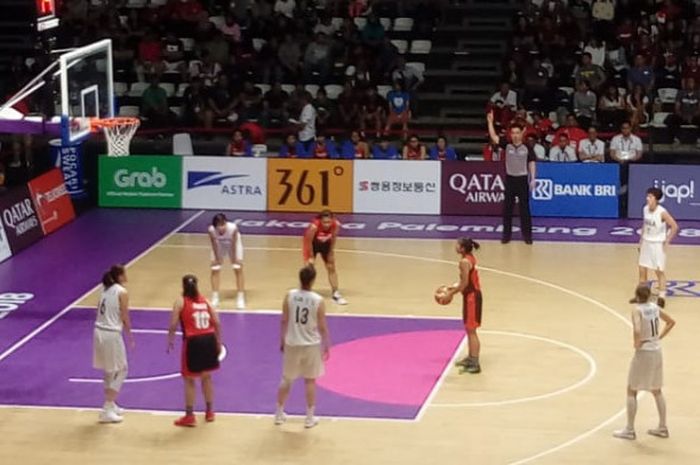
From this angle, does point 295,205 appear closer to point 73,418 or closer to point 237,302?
point 237,302

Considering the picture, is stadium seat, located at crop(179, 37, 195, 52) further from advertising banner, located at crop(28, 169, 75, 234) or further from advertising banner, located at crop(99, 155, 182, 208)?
advertising banner, located at crop(28, 169, 75, 234)

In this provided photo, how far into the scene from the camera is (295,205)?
94.5ft

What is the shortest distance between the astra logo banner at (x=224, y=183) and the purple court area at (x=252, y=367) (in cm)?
793

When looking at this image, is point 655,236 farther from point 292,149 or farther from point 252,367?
point 292,149

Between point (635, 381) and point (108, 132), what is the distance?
10354mm

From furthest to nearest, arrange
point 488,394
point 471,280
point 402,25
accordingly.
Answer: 1. point 402,25
2. point 471,280
3. point 488,394

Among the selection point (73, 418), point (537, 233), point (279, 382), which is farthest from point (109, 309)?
point (537, 233)

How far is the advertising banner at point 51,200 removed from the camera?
26.5 m

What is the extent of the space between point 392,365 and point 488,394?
164 cm

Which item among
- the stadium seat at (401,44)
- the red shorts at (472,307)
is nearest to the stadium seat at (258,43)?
the stadium seat at (401,44)

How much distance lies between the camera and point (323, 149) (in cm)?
2911

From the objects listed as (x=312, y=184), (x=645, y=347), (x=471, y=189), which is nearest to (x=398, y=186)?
(x=471, y=189)

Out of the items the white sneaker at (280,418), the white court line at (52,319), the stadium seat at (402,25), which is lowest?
the white sneaker at (280,418)

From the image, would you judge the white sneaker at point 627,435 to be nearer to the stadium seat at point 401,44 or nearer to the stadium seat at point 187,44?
the stadium seat at point 401,44
